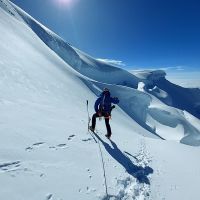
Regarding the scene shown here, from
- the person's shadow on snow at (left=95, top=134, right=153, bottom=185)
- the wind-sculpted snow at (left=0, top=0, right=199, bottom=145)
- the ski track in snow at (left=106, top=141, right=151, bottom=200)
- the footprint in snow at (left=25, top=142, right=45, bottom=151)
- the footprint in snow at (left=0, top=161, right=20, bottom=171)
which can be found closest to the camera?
the footprint in snow at (left=0, top=161, right=20, bottom=171)

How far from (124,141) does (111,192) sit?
6.12 metres

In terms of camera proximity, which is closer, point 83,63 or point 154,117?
point 154,117

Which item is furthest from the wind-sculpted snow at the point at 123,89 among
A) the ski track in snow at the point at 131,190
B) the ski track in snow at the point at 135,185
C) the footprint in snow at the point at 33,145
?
the footprint in snow at the point at 33,145

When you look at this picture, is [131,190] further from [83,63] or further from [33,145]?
[83,63]

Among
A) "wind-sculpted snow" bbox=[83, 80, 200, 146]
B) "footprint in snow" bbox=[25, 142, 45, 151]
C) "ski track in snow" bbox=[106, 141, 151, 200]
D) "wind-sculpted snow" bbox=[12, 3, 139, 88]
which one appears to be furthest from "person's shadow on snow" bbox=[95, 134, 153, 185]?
"wind-sculpted snow" bbox=[12, 3, 139, 88]

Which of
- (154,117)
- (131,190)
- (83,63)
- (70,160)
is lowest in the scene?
(131,190)

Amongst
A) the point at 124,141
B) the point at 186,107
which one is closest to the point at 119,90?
the point at 124,141

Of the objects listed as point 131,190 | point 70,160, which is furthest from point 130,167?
point 70,160

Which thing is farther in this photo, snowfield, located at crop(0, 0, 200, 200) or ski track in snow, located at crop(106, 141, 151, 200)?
ski track in snow, located at crop(106, 141, 151, 200)

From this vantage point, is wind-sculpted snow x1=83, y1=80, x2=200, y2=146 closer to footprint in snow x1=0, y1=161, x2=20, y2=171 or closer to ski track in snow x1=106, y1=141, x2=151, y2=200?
ski track in snow x1=106, y1=141, x2=151, y2=200

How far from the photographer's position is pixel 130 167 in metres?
9.18

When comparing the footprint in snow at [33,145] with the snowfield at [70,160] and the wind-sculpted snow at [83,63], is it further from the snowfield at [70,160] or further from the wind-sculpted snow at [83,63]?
the wind-sculpted snow at [83,63]

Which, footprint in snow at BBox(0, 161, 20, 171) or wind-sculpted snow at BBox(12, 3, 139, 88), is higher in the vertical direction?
wind-sculpted snow at BBox(12, 3, 139, 88)

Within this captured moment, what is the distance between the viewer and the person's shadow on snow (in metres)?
8.65
